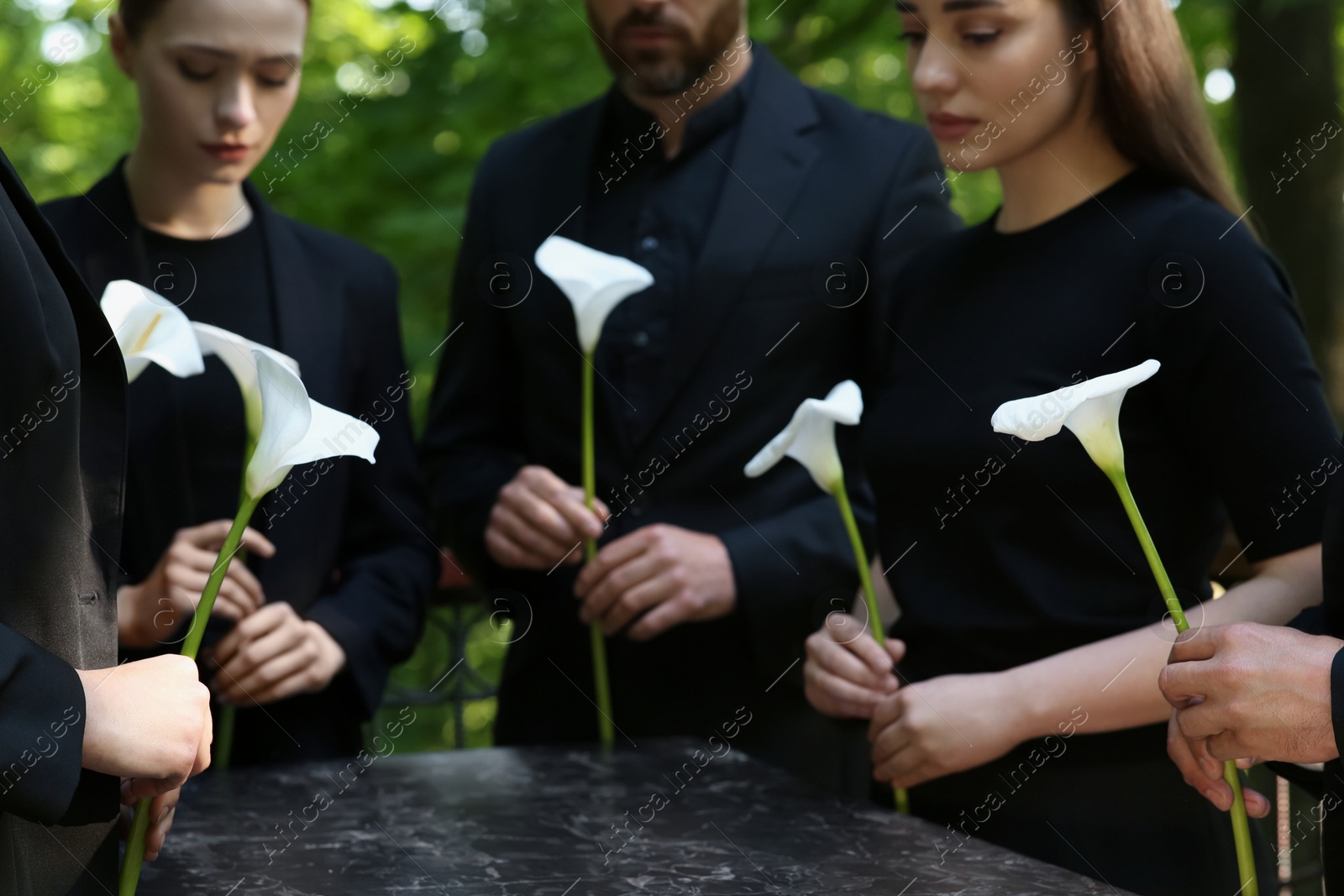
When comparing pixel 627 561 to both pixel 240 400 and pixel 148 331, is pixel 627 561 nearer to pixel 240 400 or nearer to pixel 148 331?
pixel 240 400

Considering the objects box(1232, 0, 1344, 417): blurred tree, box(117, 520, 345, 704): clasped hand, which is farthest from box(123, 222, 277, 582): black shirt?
box(1232, 0, 1344, 417): blurred tree

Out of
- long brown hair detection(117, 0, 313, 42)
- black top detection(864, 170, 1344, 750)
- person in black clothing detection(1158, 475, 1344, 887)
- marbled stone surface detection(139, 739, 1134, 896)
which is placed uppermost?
long brown hair detection(117, 0, 313, 42)

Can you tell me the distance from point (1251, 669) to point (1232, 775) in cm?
19

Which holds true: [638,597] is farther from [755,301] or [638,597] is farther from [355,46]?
[355,46]

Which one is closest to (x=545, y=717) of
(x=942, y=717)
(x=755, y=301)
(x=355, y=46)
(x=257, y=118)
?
(x=755, y=301)

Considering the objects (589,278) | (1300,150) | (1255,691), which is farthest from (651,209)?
(1300,150)

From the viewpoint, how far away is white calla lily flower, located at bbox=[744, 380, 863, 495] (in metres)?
2.09

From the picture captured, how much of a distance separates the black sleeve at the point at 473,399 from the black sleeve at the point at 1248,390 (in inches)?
62.2

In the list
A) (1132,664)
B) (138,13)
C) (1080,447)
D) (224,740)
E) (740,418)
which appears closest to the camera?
(1132,664)

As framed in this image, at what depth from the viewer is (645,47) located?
3125 mm

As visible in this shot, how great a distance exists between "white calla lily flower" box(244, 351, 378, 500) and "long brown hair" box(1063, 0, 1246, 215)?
138cm

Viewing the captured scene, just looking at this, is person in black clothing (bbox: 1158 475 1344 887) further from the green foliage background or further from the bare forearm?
the green foliage background

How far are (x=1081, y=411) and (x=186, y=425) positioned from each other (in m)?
1.90

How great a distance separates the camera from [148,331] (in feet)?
6.70
